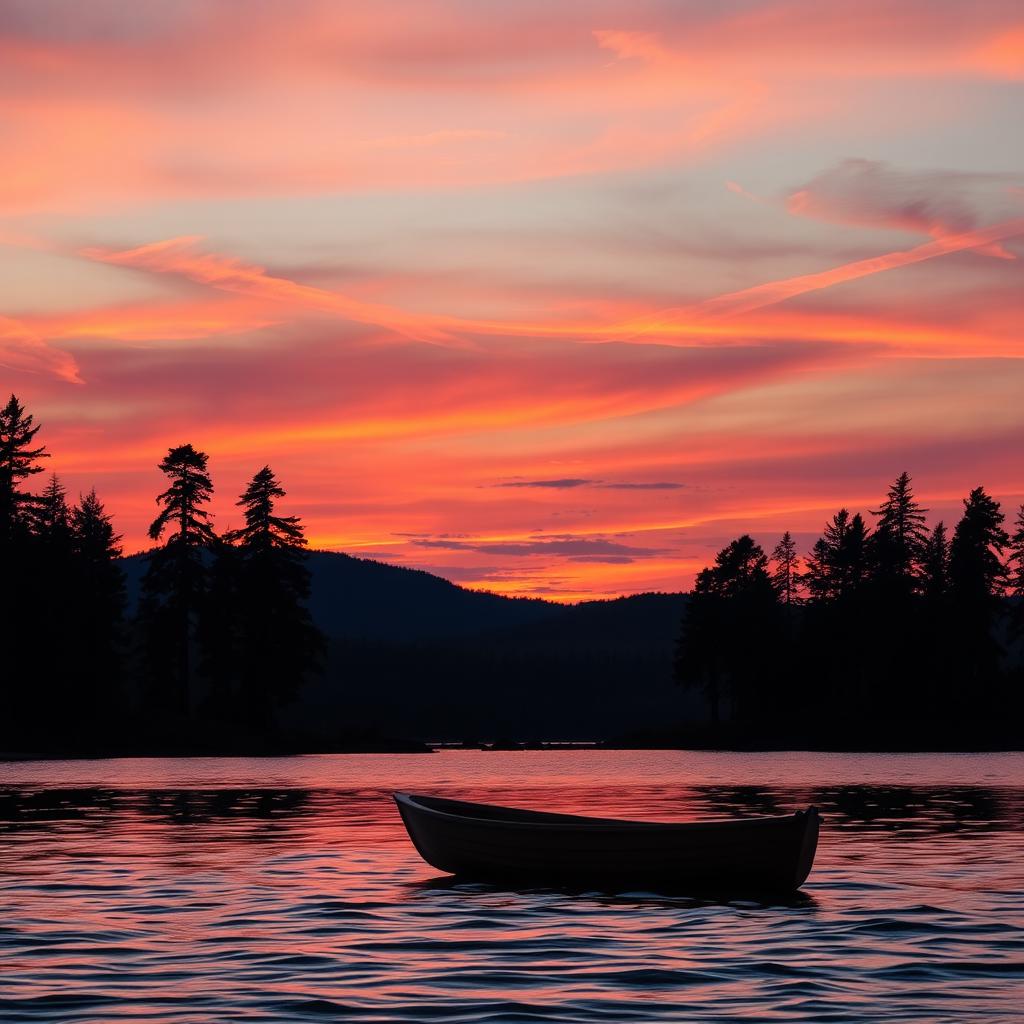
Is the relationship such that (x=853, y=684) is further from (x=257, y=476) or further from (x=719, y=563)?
(x=257, y=476)

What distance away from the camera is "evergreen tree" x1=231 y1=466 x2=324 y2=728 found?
337 ft

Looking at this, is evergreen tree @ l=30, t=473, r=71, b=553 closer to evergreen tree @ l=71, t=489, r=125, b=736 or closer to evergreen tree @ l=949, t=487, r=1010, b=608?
evergreen tree @ l=71, t=489, r=125, b=736

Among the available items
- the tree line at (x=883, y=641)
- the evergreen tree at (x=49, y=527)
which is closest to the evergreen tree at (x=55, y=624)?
the evergreen tree at (x=49, y=527)

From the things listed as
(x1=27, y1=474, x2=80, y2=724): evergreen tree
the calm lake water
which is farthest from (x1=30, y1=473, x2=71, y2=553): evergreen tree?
the calm lake water

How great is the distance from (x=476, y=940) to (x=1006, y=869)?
14.0 m

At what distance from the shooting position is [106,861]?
108ft

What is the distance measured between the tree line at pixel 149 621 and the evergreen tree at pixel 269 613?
0.09 metres

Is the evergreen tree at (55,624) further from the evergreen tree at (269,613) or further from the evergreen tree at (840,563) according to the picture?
the evergreen tree at (840,563)

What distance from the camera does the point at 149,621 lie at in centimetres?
10712

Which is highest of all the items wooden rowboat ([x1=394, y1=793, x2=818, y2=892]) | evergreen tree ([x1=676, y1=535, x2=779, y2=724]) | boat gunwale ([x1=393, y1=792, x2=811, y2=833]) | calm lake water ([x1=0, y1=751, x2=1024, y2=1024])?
evergreen tree ([x1=676, y1=535, x2=779, y2=724])

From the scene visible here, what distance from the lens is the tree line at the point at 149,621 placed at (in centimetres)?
8919

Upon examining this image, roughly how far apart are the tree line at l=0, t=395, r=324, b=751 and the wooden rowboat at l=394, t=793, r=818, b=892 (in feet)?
214

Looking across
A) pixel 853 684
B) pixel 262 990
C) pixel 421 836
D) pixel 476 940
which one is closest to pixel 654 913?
pixel 476 940

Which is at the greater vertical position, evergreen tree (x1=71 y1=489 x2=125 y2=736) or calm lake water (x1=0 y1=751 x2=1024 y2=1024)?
evergreen tree (x1=71 y1=489 x2=125 y2=736)
